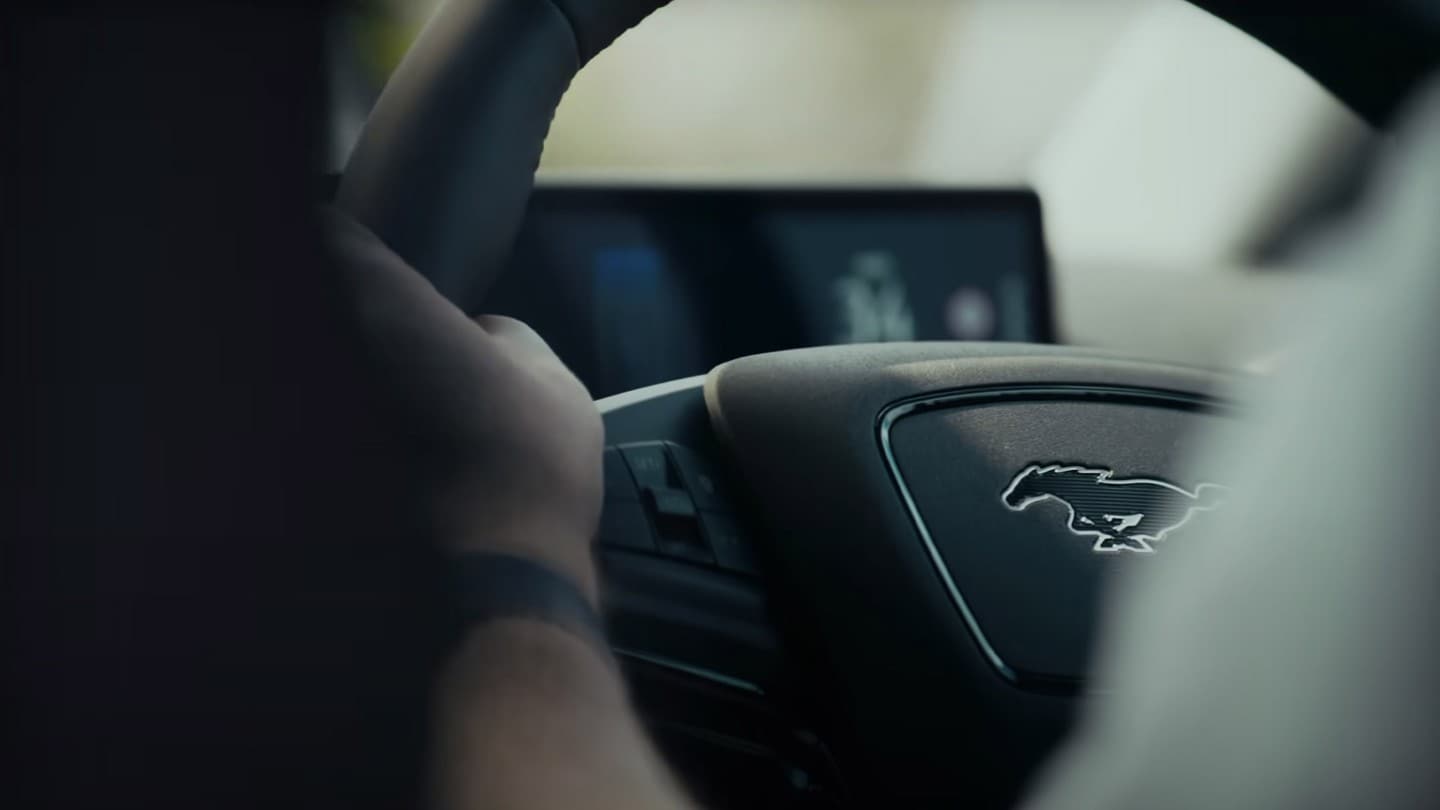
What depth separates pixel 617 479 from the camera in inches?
46.2

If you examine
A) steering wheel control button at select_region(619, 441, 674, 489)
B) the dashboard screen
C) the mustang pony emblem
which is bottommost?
the dashboard screen

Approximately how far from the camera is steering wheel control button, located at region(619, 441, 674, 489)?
1.19m

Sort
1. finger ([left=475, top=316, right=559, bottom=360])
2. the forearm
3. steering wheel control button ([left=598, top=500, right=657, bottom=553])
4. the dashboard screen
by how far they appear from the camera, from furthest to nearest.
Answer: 1. the dashboard screen
2. steering wheel control button ([left=598, top=500, right=657, bottom=553])
3. finger ([left=475, top=316, right=559, bottom=360])
4. the forearm

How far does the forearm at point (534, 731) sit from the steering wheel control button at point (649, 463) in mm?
441

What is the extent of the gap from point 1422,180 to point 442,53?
22.2 inches

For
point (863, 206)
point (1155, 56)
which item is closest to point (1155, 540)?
point (863, 206)

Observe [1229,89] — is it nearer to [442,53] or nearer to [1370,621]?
[442,53]

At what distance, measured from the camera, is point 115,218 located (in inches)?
26.2

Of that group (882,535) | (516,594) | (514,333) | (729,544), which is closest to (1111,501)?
(882,535)

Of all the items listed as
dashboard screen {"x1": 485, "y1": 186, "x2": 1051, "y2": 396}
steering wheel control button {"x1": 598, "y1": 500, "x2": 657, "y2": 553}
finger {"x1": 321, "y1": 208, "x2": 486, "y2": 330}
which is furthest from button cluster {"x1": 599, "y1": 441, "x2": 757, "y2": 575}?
finger {"x1": 321, "y1": 208, "x2": 486, "y2": 330}

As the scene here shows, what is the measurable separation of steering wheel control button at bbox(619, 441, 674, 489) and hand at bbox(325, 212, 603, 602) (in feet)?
1.07

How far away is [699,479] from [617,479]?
0.29 ft

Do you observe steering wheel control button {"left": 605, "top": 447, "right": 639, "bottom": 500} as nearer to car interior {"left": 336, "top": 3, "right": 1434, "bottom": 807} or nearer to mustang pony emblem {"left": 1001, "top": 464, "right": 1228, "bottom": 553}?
car interior {"left": 336, "top": 3, "right": 1434, "bottom": 807}

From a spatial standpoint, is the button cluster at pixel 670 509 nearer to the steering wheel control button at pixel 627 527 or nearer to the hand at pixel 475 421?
the steering wheel control button at pixel 627 527
